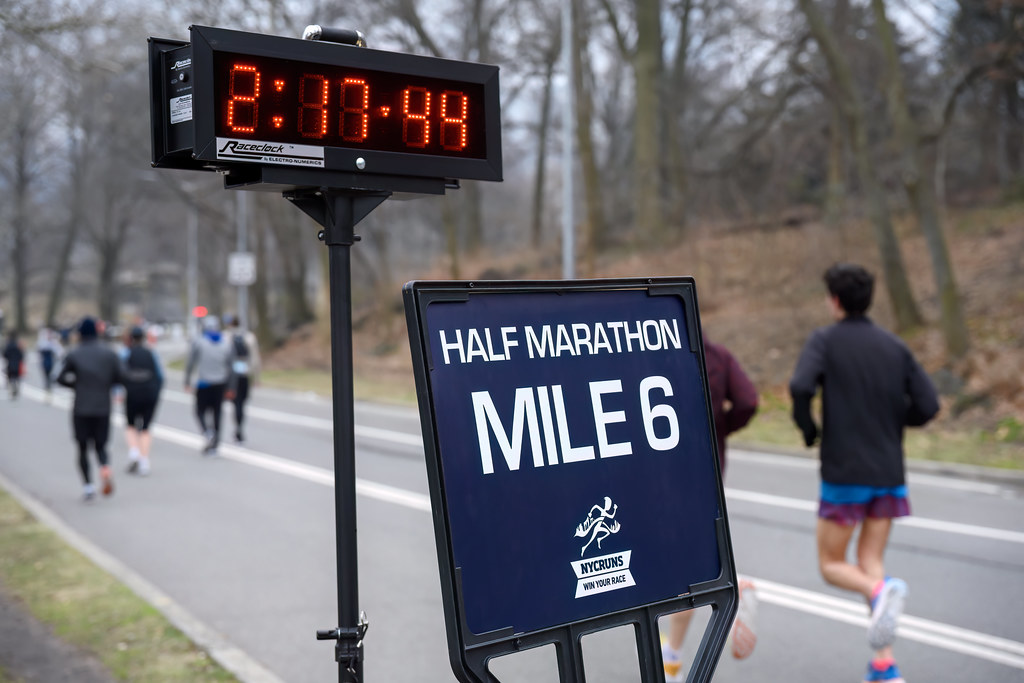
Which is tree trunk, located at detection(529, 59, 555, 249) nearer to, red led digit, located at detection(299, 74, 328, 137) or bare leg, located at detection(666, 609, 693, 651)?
bare leg, located at detection(666, 609, 693, 651)

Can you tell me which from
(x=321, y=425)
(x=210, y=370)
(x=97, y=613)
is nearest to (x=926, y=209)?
(x=321, y=425)

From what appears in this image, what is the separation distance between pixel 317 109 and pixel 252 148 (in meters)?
0.25

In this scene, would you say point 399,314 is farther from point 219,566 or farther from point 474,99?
point 474,99

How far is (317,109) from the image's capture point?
322 cm

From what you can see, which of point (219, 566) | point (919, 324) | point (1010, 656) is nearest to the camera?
point (1010, 656)

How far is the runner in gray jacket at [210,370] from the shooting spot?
14.2 m

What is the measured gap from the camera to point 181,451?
1513cm

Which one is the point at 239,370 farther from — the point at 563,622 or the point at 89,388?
the point at 563,622

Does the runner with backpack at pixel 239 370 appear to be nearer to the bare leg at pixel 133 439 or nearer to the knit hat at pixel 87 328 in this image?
the bare leg at pixel 133 439

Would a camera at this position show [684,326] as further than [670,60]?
No

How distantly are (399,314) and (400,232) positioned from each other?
82.8ft

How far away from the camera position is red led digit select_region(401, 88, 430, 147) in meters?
3.37

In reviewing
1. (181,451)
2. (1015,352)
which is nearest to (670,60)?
(1015,352)

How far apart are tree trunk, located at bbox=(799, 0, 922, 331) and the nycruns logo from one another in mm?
15989
